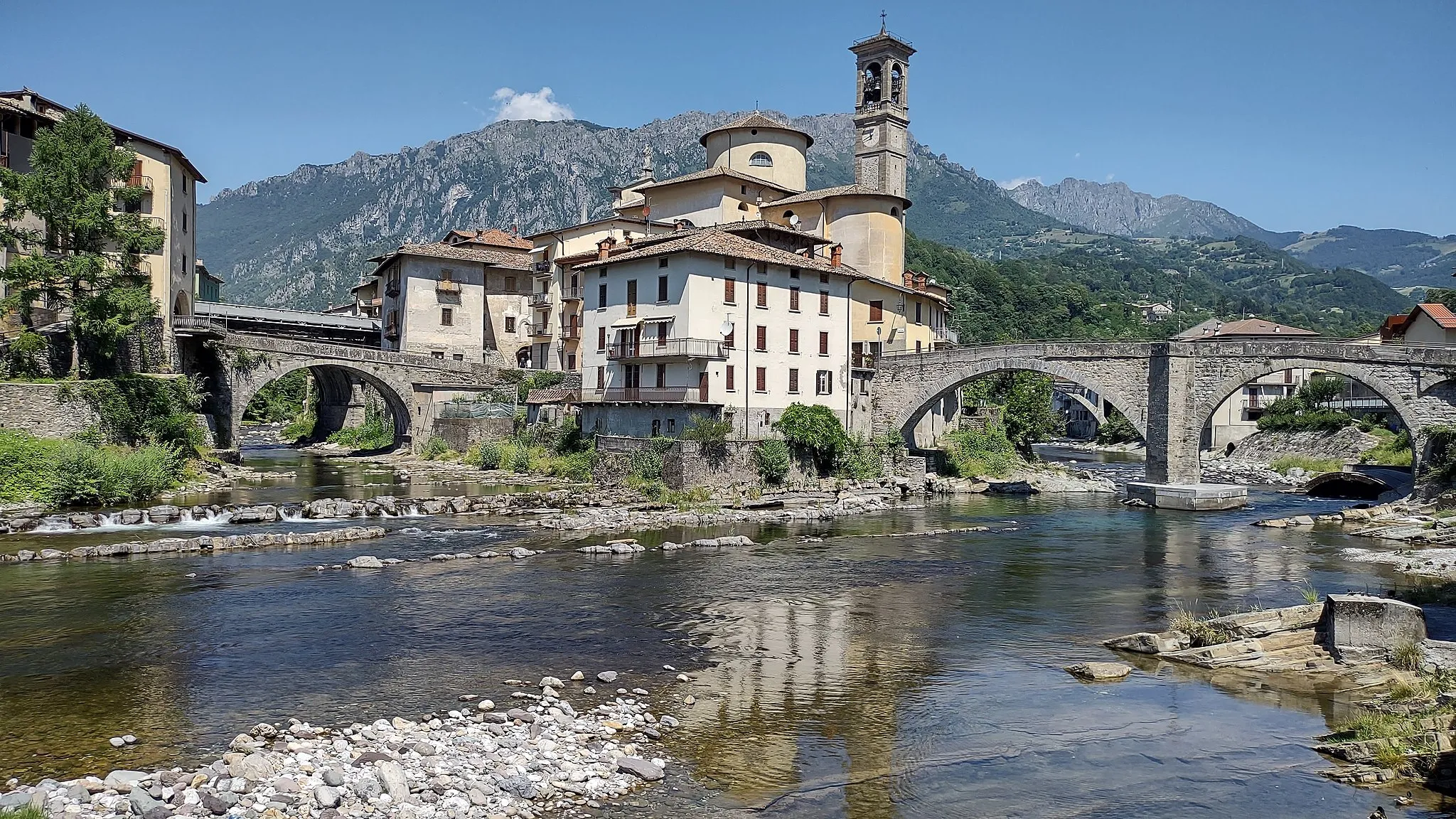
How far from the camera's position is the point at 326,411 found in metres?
82.4

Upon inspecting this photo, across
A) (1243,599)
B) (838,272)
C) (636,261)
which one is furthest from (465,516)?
(1243,599)

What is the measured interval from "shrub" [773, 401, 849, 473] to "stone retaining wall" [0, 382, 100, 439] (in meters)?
29.9

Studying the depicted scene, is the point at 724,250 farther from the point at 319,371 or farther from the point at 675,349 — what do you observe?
the point at 319,371

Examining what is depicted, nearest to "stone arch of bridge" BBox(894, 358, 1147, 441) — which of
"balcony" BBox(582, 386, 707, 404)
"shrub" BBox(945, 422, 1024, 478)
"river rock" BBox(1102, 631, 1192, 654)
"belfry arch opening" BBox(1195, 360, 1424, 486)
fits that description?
"belfry arch opening" BBox(1195, 360, 1424, 486)

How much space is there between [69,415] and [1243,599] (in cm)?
4368

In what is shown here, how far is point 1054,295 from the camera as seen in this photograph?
153125 mm

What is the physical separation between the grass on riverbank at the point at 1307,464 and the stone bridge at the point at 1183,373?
17592 mm

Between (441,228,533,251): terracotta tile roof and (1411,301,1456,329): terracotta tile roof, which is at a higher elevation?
(441,228,533,251): terracotta tile roof

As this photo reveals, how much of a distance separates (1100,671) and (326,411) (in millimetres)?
75944

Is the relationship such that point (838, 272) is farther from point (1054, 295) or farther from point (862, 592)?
point (1054, 295)

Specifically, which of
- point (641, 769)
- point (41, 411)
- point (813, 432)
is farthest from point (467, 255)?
point (641, 769)

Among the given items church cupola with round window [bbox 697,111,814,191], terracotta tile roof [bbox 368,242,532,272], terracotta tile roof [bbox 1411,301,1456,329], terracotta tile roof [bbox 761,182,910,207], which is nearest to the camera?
terracotta tile roof [bbox 761,182,910,207]

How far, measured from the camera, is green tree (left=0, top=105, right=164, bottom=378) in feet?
134

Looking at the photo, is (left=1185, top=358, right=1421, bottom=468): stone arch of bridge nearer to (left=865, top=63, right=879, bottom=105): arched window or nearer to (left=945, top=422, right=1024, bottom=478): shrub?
(left=945, top=422, right=1024, bottom=478): shrub
